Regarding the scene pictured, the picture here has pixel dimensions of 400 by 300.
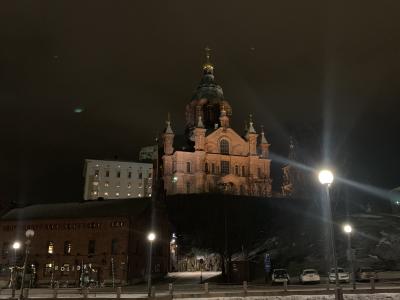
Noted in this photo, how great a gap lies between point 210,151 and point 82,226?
166 feet

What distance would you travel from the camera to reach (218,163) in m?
96.1

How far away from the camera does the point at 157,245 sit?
54.0 metres

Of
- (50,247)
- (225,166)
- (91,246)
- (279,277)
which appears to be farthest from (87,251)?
(225,166)

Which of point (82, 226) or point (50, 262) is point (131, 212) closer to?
point (82, 226)

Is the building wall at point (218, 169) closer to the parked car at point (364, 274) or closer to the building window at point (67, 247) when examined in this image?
the building window at point (67, 247)

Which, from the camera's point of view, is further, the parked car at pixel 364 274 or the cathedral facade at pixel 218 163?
the cathedral facade at pixel 218 163

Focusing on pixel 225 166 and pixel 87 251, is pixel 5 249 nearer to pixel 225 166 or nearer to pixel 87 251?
pixel 87 251

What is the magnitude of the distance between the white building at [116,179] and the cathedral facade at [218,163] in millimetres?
32764

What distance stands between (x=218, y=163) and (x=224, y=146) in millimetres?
4852

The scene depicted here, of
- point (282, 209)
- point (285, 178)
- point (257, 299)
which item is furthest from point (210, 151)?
point (257, 299)

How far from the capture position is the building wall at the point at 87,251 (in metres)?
47.0

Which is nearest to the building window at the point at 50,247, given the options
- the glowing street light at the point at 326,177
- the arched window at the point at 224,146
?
the glowing street light at the point at 326,177

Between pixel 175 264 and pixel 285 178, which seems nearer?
pixel 175 264

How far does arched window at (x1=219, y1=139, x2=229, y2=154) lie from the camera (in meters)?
98.0
